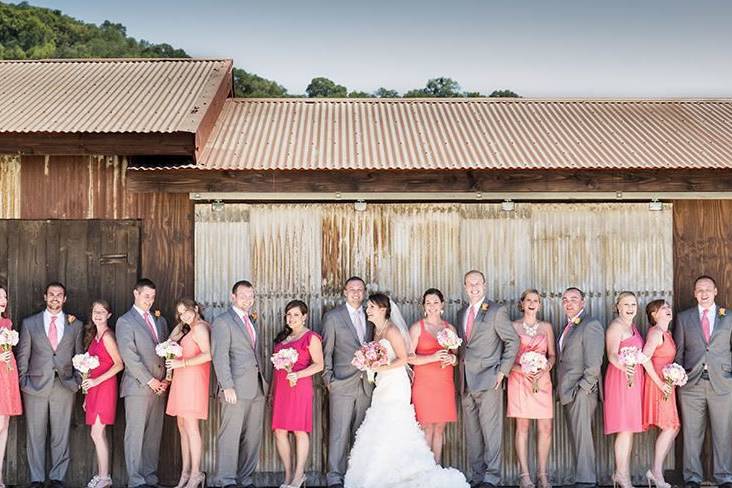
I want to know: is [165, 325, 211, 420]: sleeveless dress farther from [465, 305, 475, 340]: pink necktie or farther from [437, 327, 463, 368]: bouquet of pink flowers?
[465, 305, 475, 340]: pink necktie

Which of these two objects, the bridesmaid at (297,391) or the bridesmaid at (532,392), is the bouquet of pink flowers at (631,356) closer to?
the bridesmaid at (532,392)

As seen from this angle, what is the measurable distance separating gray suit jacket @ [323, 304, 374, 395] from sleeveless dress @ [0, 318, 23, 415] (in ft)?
10.2

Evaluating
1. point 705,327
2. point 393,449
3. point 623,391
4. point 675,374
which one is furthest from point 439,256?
point 705,327

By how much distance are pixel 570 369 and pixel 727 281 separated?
2186 millimetres

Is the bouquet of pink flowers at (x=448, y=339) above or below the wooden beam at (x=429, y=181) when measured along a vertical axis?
below

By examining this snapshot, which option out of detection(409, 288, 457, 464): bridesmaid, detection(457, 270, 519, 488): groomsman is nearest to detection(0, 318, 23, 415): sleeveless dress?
detection(409, 288, 457, 464): bridesmaid

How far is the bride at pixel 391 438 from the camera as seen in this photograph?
31.8 feet

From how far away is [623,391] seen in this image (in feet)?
33.1

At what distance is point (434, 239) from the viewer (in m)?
10.9

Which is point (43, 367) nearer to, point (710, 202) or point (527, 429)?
point (527, 429)

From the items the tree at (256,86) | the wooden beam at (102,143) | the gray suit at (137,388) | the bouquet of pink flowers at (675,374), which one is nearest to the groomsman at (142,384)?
the gray suit at (137,388)

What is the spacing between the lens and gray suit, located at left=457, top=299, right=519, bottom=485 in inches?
400

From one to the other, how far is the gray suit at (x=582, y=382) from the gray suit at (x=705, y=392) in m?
0.93

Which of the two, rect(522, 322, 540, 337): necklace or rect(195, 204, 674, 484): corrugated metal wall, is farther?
rect(195, 204, 674, 484): corrugated metal wall
